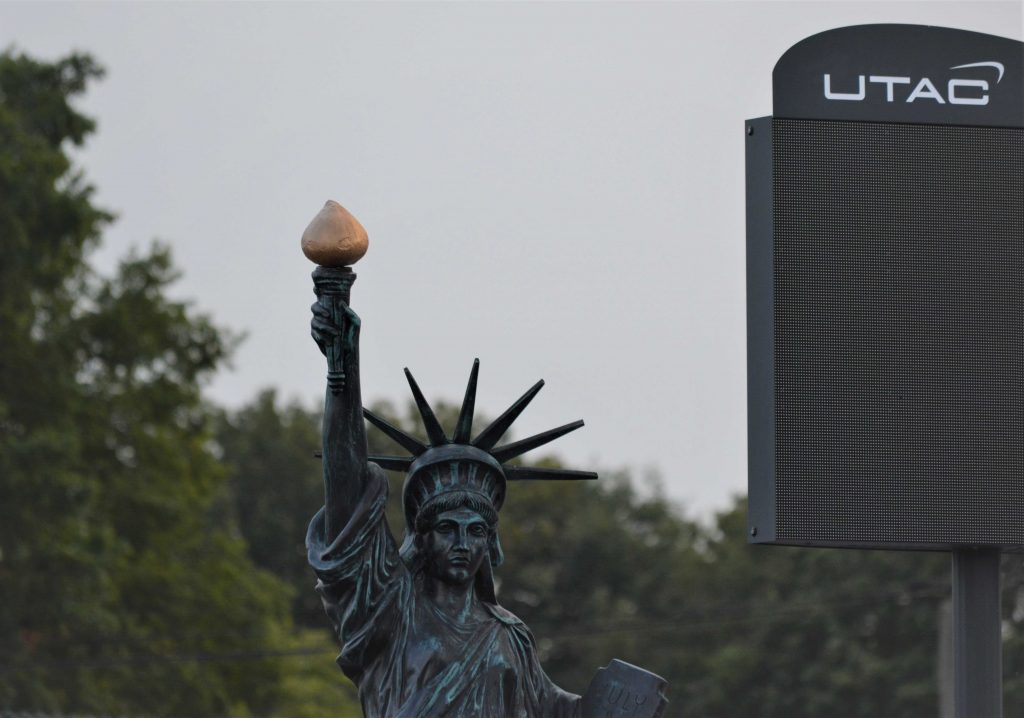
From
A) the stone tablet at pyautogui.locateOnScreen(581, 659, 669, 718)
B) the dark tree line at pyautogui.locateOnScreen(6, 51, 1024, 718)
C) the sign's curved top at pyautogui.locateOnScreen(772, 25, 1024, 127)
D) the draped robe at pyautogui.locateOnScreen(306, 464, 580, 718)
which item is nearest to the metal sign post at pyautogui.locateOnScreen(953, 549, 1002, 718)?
the sign's curved top at pyautogui.locateOnScreen(772, 25, 1024, 127)

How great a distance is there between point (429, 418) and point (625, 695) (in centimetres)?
92

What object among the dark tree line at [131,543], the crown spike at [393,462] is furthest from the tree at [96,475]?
the crown spike at [393,462]

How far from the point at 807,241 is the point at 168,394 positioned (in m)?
20.1

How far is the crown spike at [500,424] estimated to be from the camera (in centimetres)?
618

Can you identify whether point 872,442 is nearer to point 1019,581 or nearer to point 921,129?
point 921,129

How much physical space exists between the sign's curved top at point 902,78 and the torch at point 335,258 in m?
3.41

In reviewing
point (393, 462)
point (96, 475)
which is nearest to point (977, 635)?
point (393, 462)

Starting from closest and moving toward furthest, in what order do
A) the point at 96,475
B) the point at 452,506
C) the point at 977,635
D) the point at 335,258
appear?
the point at 335,258
the point at 452,506
the point at 977,635
the point at 96,475

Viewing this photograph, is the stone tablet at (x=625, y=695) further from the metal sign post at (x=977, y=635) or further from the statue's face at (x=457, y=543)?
the metal sign post at (x=977, y=635)

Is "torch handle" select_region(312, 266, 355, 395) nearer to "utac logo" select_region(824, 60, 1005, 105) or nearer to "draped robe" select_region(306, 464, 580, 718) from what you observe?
"draped robe" select_region(306, 464, 580, 718)

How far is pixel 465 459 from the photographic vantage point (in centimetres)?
620

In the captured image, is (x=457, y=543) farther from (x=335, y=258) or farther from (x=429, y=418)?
(x=335, y=258)

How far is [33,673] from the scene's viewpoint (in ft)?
83.6

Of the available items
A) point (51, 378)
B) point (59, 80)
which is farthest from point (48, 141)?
point (51, 378)
